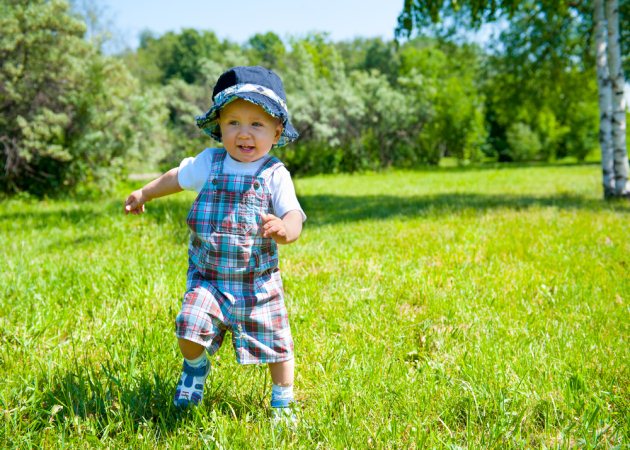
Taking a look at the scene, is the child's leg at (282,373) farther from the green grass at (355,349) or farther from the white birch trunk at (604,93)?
the white birch trunk at (604,93)

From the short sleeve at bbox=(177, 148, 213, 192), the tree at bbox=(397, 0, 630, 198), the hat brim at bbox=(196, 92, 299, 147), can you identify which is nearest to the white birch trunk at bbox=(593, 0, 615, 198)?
A: the tree at bbox=(397, 0, 630, 198)

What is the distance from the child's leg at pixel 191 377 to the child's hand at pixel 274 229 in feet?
2.28

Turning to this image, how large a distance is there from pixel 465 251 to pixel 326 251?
5.31 feet

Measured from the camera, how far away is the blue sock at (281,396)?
2.60 m

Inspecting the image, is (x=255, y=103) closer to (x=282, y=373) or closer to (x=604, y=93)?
(x=282, y=373)

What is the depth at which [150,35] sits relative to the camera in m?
79.1

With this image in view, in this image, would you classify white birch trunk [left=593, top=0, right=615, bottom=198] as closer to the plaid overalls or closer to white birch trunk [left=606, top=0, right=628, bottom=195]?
white birch trunk [left=606, top=0, right=628, bottom=195]

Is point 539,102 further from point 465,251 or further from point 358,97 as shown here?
point 465,251

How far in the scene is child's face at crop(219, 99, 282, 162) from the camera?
8.36 feet

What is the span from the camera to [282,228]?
232 centimetres

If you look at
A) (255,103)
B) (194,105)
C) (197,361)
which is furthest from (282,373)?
(194,105)

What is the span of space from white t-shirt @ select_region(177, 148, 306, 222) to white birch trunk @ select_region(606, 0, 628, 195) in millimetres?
11268

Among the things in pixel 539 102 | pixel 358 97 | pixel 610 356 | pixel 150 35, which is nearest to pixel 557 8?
pixel 539 102

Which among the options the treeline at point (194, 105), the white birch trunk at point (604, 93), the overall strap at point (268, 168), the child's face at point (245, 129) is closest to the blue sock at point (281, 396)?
the overall strap at point (268, 168)
